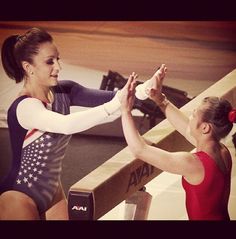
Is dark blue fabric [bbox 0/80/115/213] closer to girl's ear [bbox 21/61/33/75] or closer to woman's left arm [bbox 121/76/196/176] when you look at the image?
girl's ear [bbox 21/61/33/75]

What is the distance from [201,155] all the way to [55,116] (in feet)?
3.23

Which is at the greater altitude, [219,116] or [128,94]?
[128,94]

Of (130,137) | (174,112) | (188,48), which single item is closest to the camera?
(130,137)

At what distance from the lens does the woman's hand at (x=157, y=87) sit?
334 centimetres

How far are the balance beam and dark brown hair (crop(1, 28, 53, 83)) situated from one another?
847 mm

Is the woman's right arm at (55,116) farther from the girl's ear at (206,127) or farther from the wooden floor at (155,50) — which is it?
the girl's ear at (206,127)

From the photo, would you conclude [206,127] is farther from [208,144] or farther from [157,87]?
[157,87]

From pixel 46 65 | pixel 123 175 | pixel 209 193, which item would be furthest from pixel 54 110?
pixel 209 193

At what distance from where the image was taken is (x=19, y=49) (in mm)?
3484

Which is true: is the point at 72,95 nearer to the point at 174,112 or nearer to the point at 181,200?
the point at 174,112

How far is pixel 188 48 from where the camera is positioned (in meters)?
3.62

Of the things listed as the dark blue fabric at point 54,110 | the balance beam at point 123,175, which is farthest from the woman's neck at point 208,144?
the dark blue fabric at point 54,110

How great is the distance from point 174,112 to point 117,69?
0.53 meters
